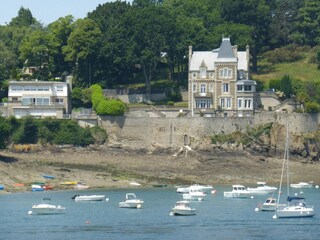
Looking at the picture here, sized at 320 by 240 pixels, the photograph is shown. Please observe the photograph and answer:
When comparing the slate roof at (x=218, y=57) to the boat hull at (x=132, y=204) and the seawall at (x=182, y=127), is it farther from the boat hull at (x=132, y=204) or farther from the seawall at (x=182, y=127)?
the boat hull at (x=132, y=204)

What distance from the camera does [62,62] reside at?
13500 centimetres

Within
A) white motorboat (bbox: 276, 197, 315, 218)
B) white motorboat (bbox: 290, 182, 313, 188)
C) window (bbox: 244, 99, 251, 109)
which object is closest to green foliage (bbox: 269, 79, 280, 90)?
window (bbox: 244, 99, 251, 109)

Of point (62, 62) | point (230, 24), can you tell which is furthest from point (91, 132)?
point (230, 24)

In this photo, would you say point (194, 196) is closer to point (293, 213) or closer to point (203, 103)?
point (293, 213)

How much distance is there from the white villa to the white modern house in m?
10.8

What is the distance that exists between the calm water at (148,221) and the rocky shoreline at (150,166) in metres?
7.19

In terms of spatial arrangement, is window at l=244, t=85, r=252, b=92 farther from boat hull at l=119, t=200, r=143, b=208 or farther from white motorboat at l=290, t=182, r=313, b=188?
boat hull at l=119, t=200, r=143, b=208

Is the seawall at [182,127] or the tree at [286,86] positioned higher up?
the tree at [286,86]

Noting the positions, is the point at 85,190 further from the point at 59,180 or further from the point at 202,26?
the point at 202,26

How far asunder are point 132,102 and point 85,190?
21.7m

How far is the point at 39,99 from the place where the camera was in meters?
127

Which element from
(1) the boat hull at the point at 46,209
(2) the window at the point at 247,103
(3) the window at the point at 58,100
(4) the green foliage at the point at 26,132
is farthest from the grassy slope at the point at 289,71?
(1) the boat hull at the point at 46,209

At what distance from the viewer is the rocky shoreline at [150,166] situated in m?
115

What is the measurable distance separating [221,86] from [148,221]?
3707 centimetres
